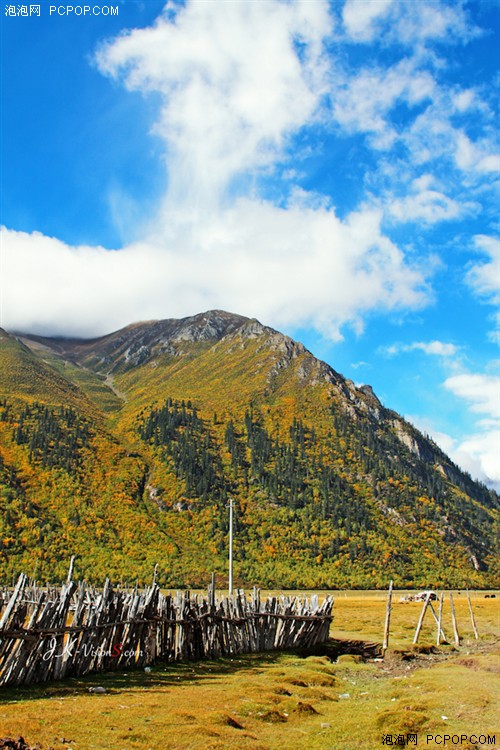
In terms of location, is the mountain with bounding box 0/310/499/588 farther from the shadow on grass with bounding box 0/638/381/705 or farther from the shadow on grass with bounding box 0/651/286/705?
the shadow on grass with bounding box 0/651/286/705

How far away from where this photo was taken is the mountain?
7669 centimetres

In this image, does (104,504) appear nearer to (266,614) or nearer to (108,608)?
(266,614)

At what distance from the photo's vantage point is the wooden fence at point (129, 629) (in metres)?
11.9

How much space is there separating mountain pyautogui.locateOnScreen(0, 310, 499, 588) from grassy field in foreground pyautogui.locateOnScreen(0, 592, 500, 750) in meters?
53.0

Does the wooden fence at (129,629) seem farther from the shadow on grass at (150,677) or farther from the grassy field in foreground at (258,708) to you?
the grassy field in foreground at (258,708)

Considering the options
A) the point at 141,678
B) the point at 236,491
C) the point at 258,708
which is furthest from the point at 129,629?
the point at 236,491

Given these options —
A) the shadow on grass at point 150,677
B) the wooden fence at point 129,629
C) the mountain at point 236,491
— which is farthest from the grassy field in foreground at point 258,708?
the mountain at point 236,491

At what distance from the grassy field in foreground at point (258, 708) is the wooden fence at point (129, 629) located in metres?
0.55

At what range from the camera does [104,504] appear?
292ft

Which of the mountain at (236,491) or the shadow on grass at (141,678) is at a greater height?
the mountain at (236,491)

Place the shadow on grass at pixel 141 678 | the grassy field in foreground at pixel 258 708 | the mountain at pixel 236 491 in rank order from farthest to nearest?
1. the mountain at pixel 236 491
2. the shadow on grass at pixel 141 678
3. the grassy field in foreground at pixel 258 708

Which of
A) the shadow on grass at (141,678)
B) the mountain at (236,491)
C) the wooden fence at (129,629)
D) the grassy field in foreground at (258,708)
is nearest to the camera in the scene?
the grassy field in foreground at (258,708)

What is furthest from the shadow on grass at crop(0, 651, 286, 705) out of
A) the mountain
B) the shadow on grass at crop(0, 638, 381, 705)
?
the mountain

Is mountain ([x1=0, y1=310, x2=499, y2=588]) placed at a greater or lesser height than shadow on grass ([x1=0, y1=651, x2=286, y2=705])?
greater
